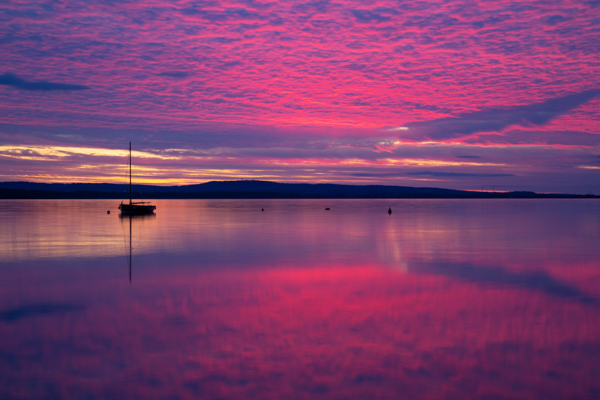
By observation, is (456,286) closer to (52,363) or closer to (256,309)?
(256,309)

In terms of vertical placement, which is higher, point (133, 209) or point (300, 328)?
point (300, 328)

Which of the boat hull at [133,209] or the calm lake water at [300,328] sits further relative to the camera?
the boat hull at [133,209]

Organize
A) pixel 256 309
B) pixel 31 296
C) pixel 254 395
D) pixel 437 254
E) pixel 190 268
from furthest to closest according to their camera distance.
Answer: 1. pixel 437 254
2. pixel 190 268
3. pixel 31 296
4. pixel 256 309
5. pixel 254 395

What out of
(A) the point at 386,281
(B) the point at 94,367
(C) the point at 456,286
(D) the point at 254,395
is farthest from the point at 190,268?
(D) the point at 254,395

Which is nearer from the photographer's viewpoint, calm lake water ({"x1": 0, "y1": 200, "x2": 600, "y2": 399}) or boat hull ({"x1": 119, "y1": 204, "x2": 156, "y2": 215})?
calm lake water ({"x1": 0, "y1": 200, "x2": 600, "y2": 399})

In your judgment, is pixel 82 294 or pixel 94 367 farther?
pixel 82 294

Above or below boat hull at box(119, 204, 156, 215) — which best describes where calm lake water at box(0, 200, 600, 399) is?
above

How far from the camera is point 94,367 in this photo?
9.71 meters

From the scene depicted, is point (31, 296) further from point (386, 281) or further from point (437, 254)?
point (437, 254)

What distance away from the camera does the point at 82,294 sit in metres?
16.9

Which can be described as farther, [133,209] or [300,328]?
[133,209]

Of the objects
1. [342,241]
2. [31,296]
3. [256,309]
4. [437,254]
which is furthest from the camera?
[342,241]

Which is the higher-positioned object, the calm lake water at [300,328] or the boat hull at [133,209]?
the calm lake water at [300,328]

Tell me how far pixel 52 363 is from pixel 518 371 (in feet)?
29.9
